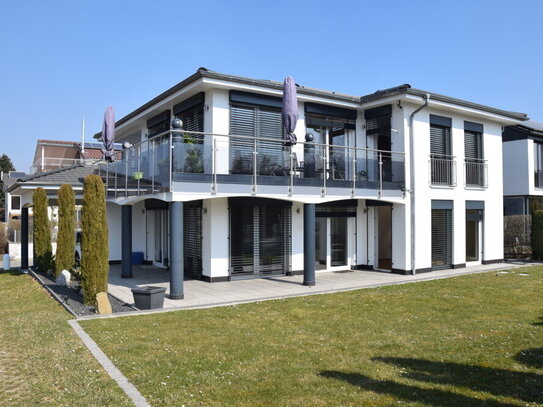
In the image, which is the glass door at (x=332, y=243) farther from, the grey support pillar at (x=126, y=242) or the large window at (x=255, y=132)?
the grey support pillar at (x=126, y=242)

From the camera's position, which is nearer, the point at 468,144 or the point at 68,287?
the point at 68,287

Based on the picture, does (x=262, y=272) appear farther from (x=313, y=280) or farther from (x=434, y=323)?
(x=434, y=323)

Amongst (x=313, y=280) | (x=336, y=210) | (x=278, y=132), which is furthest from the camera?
(x=336, y=210)

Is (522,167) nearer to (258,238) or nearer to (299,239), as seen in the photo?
(299,239)

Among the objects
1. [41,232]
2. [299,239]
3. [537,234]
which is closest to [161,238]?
[41,232]

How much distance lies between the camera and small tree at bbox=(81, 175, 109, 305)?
10.7 meters

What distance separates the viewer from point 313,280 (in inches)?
528

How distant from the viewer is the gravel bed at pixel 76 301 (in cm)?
1031

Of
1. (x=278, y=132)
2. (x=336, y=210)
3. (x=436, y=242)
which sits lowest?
(x=436, y=242)

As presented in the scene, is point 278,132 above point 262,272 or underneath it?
above

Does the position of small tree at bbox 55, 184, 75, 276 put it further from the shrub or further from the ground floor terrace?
the shrub

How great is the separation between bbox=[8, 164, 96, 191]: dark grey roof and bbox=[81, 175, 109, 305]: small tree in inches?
287

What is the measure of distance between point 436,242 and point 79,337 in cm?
1326

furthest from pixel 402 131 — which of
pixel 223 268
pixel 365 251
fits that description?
pixel 223 268
